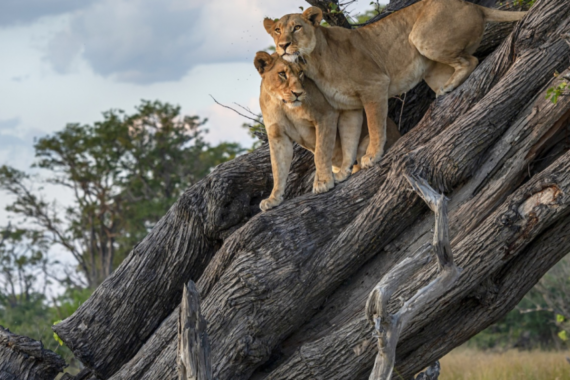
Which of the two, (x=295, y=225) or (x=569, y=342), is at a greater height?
(x=295, y=225)

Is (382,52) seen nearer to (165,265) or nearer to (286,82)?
(286,82)

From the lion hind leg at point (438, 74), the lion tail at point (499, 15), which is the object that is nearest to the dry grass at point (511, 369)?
the lion hind leg at point (438, 74)

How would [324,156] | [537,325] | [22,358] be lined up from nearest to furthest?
[324,156] → [22,358] → [537,325]

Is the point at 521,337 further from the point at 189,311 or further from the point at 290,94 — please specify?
the point at 189,311

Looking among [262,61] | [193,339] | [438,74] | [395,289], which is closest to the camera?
A: [395,289]

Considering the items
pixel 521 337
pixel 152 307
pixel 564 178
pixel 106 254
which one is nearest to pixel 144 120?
pixel 106 254

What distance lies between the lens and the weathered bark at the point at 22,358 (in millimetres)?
6207

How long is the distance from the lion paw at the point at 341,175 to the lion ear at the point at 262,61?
968 mm

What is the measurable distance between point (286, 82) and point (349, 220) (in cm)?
111

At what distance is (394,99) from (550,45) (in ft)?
5.06

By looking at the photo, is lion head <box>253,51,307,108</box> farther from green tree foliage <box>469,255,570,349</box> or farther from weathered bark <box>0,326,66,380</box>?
green tree foliage <box>469,255,570,349</box>

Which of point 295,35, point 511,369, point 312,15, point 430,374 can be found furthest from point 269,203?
point 511,369

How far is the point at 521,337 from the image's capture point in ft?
47.6

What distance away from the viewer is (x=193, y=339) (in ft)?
14.1
